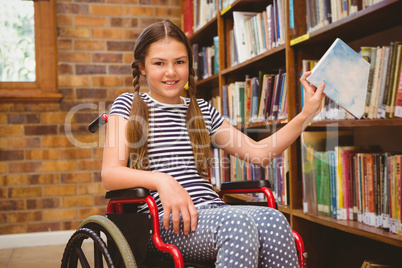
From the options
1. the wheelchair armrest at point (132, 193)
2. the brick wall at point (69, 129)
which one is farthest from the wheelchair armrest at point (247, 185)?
the brick wall at point (69, 129)

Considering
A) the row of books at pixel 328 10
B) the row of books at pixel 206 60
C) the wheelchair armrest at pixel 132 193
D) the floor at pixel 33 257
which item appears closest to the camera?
the wheelchair armrest at pixel 132 193

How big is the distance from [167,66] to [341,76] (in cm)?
55

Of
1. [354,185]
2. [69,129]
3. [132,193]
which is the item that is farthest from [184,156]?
[69,129]

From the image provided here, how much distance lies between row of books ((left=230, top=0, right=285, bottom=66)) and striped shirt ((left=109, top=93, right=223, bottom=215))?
→ 95 cm

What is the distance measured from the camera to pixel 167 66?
1467 millimetres

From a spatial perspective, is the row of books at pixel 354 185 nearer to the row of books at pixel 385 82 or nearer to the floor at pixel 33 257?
the row of books at pixel 385 82

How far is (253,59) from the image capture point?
246 centimetres

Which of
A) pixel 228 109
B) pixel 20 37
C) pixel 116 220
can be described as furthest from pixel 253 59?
pixel 20 37

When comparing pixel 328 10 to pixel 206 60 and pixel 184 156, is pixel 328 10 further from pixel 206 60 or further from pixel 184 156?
pixel 206 60

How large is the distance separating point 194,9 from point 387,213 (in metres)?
2.33

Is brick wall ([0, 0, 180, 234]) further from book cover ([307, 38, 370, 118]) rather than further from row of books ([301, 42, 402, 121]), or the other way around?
book cover ([307, 38, 370, 118])

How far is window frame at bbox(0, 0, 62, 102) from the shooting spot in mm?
3326

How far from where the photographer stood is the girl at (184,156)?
1.12 meters

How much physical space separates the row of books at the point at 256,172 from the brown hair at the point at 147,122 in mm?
785
